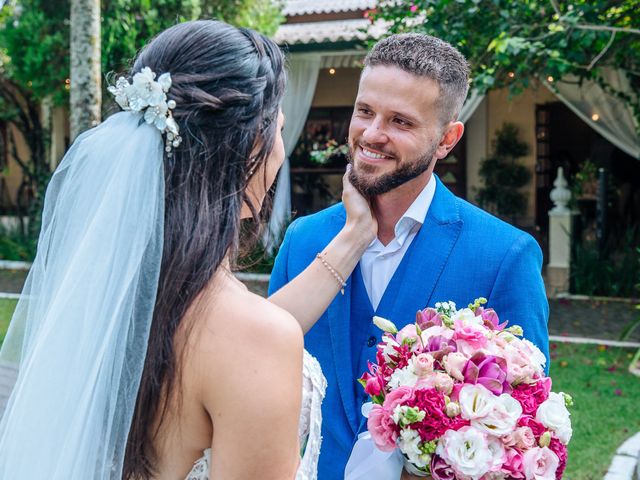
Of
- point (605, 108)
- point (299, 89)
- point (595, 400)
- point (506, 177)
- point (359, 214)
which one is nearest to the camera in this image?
point (359, 214)

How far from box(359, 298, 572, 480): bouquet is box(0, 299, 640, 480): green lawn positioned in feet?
10.9

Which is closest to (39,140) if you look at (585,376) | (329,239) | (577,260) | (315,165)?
(315,165)

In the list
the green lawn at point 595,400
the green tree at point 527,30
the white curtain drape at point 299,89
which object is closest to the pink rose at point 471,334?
the green lawn at point 595,400

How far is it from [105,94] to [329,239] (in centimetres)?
936

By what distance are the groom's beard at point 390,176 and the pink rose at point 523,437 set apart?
931 mm

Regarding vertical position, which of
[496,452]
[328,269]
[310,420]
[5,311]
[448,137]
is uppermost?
[448,137]

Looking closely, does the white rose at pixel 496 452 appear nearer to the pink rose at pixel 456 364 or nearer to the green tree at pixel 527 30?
the pink rose at pixel 456 364

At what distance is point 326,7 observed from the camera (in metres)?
14.7

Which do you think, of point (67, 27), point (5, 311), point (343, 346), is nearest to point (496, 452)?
point (343, 346)

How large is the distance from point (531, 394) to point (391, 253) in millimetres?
792

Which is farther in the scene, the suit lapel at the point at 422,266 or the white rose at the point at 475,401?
the suit lapel at the point at 422,266

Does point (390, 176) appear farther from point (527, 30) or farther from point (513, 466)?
point (527, 30)

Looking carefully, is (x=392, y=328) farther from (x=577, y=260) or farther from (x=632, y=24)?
(x=577, y=260)

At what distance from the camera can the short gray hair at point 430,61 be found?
226 cm
